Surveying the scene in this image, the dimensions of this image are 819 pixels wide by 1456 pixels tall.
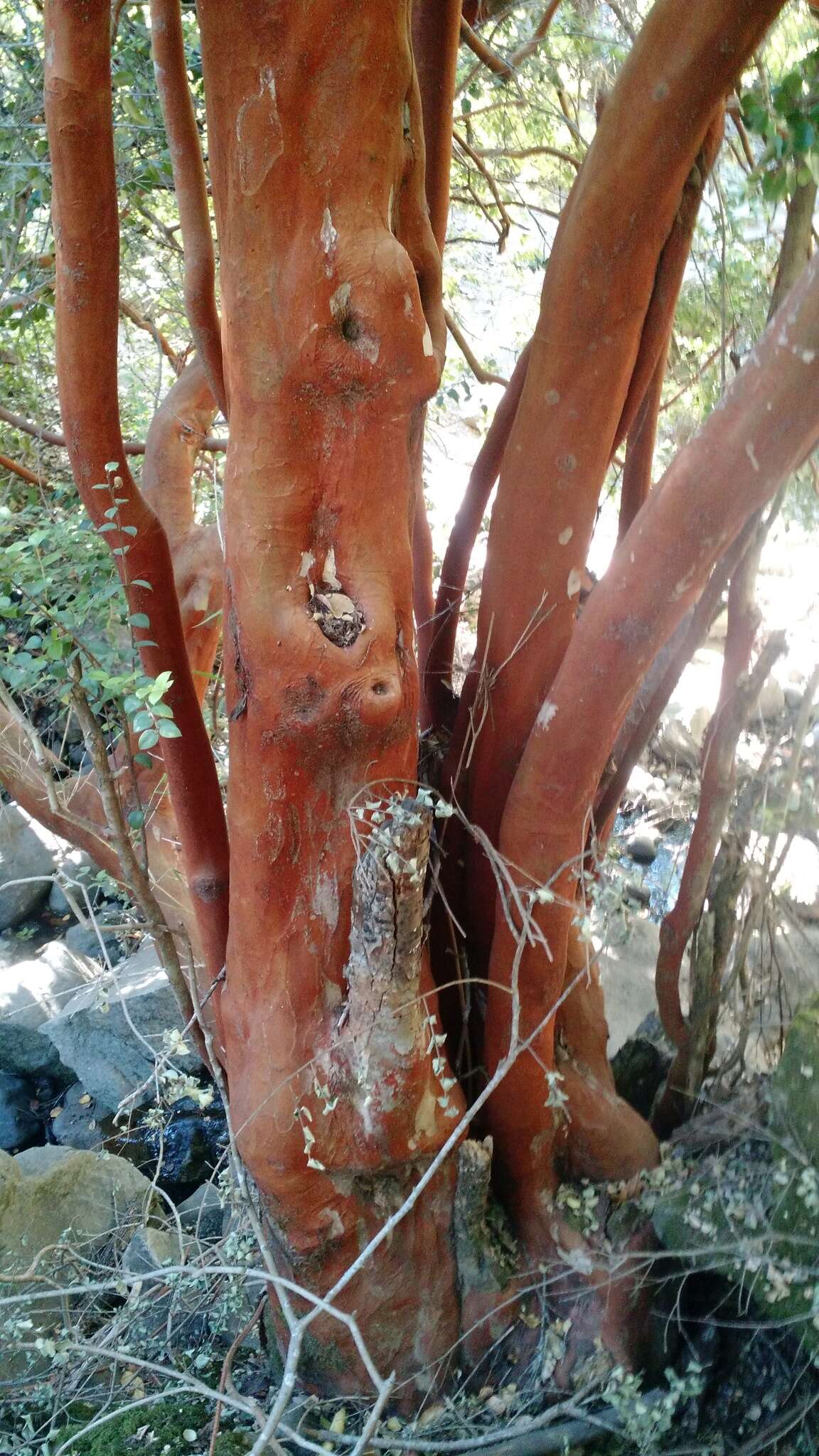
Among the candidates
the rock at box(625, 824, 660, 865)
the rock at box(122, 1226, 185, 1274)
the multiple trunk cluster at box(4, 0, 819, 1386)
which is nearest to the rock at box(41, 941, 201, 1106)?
the rock at box(122, 1226, 185, 1274)

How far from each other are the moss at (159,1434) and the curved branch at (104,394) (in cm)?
104

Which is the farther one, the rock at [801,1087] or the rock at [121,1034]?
the rock at [121,1034]

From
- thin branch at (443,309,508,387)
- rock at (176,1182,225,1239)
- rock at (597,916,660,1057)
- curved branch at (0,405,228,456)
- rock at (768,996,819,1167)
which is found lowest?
rock at (176,1182,225,1239)

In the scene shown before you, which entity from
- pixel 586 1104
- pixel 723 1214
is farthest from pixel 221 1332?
pixel 723 1214

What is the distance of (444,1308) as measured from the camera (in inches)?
98.5

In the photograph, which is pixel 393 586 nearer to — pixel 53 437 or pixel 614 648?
pixel 614 648

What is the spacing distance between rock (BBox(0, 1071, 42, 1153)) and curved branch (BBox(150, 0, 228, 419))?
13.8 ft

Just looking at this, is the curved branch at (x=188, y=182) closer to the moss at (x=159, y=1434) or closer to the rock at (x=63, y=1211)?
the moss at (x=159, y=1434)

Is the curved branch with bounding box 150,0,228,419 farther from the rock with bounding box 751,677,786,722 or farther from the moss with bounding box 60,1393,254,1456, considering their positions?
the rock with bounding box 751,677,786,722

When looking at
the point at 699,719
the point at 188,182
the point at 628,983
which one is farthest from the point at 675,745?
the point at 188,182

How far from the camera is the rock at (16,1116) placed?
5.10 meters

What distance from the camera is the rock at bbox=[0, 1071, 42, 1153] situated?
16.7 feet

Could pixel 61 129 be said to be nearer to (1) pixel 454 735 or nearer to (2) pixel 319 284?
(2) pixel 319 284

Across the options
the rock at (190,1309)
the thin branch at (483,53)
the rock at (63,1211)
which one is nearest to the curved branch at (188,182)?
the thin branch at (483,53)
